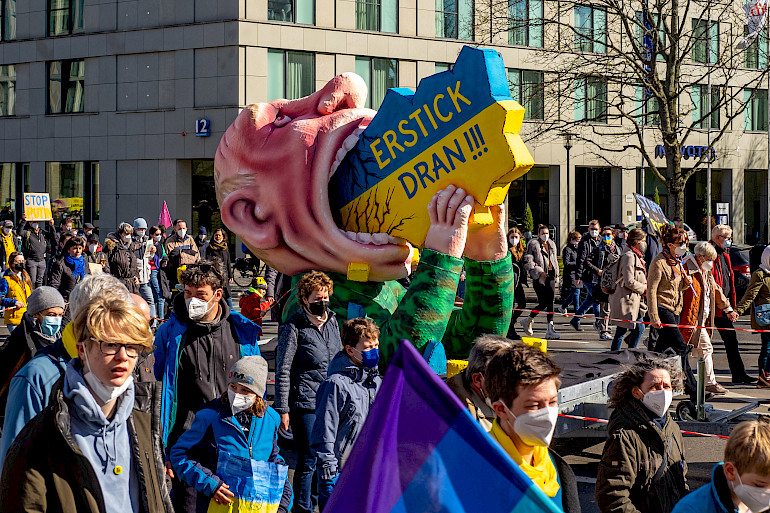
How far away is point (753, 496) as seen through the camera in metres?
3.78

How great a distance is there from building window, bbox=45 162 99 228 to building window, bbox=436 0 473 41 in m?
12.2

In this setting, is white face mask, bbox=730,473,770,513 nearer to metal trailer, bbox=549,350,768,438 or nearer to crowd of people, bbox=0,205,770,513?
crowd of people, bbox=0,205,770,513

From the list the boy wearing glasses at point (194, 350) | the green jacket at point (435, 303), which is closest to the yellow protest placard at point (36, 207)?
the green jacket at point (435, 303)

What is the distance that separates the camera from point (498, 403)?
3756 mm

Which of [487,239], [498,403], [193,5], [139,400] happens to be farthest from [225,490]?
[193,5]

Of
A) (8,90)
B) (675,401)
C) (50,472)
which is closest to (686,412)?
(675,401)

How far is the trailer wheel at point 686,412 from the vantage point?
943 centimetres

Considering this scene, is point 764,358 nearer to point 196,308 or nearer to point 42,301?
point 196,308

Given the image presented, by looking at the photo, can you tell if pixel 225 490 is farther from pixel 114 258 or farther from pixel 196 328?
pixel 114 258

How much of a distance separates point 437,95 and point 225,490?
2.68 m

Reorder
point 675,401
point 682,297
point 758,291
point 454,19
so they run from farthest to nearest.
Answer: point 454,19, point 758,291, point 682,297, point 675,401

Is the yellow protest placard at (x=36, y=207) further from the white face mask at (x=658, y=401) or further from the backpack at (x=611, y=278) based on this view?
the white face mask at (x=658, y=401)

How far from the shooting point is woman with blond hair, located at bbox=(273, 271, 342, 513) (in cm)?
643

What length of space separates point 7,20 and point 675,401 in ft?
108
